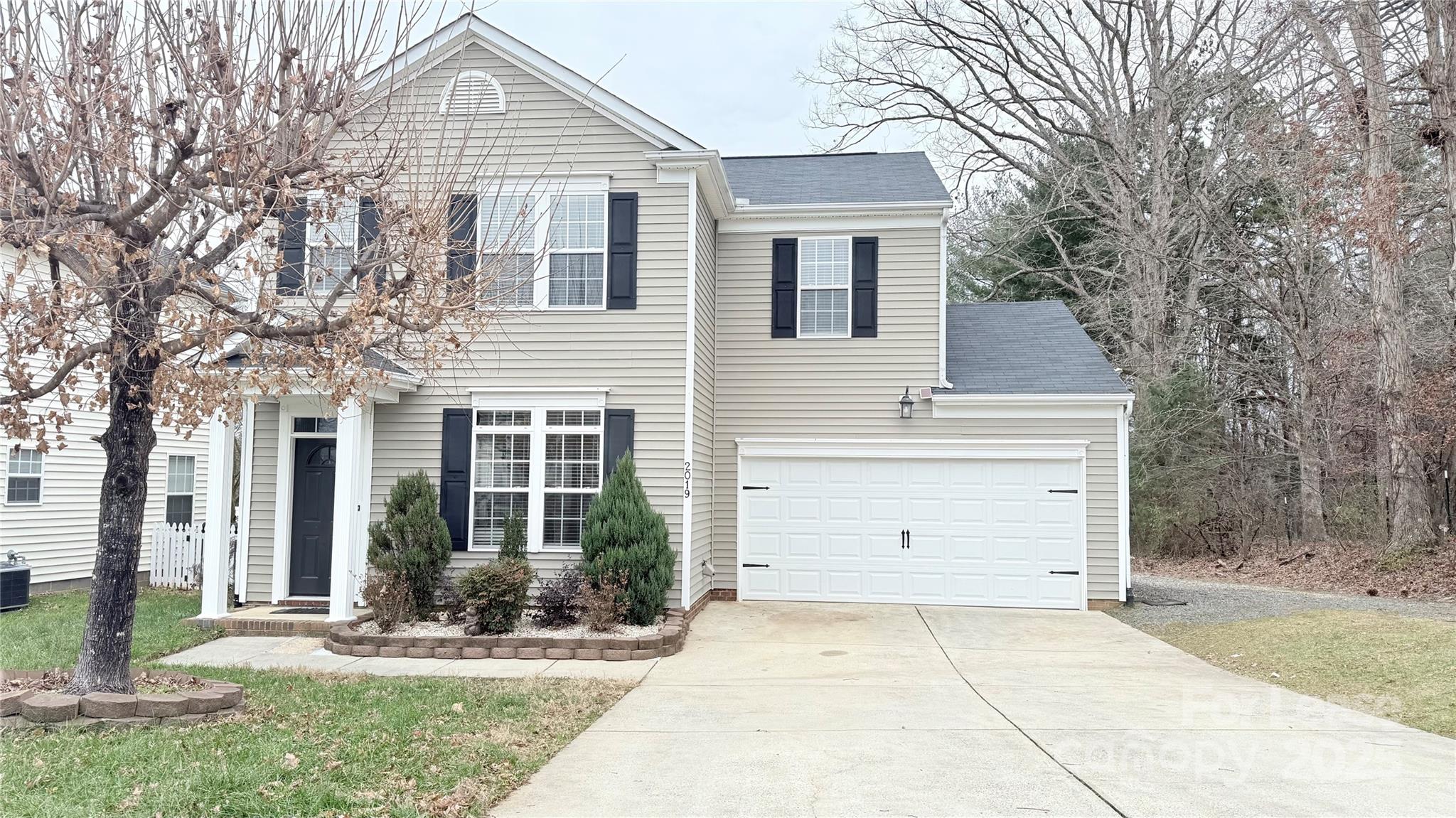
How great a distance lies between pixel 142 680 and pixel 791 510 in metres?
7.78

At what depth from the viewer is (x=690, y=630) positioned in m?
10.3

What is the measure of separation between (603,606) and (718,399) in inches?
169

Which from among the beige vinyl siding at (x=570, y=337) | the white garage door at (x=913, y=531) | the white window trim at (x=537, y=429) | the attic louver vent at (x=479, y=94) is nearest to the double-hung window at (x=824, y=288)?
the white garage door at (x=913, y=531)

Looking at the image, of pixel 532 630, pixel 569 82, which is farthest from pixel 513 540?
pixel 569 82

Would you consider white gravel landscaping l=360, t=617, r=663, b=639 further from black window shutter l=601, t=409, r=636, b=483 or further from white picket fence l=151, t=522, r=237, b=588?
white picket fence l=151, t=522, r=237, b=588

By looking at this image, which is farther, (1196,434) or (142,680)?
(1196,434)

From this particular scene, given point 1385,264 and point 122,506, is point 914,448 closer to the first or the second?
point 122,506

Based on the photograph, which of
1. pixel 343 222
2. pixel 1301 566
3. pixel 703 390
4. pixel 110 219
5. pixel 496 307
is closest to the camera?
pixel 110 219

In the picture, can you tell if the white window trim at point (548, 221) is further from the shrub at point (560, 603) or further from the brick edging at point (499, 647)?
the brick edging at point (499, 647)

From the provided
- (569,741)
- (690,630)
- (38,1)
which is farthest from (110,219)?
(690,630)

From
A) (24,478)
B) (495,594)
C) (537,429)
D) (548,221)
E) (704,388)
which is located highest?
(548,221)

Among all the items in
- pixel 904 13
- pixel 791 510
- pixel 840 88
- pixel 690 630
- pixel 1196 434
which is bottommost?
pixel 690 630

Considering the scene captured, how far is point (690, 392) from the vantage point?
10.9 m

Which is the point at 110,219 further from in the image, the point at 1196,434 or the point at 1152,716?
the point at 1196,434
